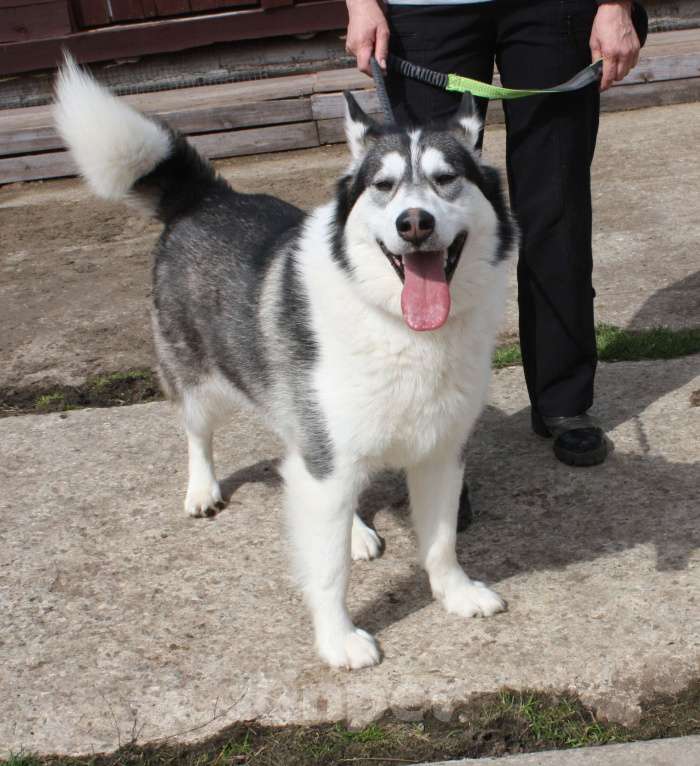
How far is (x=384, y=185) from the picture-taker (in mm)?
2451

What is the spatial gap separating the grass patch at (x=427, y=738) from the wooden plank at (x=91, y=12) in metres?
8.26

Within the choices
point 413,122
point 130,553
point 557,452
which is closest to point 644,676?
point 557,452

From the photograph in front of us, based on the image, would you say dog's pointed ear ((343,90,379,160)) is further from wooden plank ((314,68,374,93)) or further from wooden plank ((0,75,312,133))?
wooden plank ((0,75,312,133))

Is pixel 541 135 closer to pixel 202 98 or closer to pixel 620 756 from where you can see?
pixel 620 756

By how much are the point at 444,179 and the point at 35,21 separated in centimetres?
791

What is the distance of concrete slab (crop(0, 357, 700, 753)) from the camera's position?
2447 millimetres

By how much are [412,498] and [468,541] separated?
36 centimetres

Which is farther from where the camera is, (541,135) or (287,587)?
(541,135)

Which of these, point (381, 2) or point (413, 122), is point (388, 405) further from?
point (381, 2)

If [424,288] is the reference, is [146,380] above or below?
below

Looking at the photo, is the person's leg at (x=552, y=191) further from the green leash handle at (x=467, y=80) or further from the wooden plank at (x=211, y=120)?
the wooden plank at (x=211, y=120)

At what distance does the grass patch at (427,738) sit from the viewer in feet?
7.41

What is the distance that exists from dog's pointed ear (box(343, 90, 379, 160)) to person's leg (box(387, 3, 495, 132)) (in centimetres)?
54

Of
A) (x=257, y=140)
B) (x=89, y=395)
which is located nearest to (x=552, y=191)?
(x=89, y=395)
